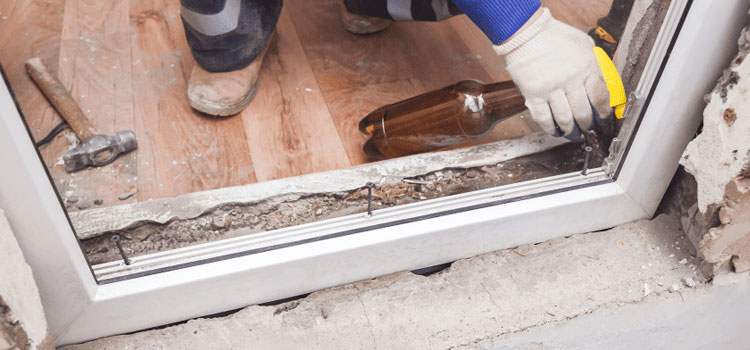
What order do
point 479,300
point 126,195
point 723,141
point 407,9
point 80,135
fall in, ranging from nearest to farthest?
point 723,141 → point 479,300 → point 126,195 → point 80,135 → point 407,9

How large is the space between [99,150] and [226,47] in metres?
0.42

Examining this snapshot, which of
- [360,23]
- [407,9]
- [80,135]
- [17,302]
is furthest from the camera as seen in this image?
[360,23]

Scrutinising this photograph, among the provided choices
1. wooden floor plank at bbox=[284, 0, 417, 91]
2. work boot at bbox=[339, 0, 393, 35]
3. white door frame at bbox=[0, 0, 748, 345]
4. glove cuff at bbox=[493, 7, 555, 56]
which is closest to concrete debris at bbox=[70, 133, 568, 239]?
white door frame at bbox=[0, 0, 748, 345]

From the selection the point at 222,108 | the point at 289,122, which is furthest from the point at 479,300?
the point at 222,108

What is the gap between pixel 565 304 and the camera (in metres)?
1.07

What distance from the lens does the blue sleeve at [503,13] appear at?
3.52ft

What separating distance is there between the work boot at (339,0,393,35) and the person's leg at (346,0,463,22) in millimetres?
24

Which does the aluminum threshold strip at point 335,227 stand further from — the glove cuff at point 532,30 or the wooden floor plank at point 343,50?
the wooden floor plank at point 343,50

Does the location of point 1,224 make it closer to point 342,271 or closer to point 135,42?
point 342,271

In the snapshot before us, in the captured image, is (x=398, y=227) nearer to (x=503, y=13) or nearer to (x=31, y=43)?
(x=503, y=13)

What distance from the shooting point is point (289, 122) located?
1461 millimetres

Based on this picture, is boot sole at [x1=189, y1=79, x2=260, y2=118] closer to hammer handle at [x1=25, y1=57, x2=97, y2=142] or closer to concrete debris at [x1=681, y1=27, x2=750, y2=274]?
hammer handle at [x1=25, y1=57, x2=97, y2=142]

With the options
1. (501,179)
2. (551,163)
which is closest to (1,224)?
(501,179)

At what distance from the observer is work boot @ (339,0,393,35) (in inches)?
66.8
